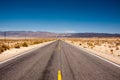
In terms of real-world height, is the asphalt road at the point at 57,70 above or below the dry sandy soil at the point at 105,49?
above

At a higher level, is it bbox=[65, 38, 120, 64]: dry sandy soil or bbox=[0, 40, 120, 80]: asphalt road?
bbox=[0, 40, 120, 80]: asphalt road

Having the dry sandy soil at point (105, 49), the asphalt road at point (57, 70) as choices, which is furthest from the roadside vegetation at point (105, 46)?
the asphalt road at point (57, 70)

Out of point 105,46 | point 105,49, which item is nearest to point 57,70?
point 105,49

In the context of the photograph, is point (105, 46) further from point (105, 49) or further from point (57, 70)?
point (57, 70)

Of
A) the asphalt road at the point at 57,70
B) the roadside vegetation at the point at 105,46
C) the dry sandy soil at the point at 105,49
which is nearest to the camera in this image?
the asphalt road at the point at 57,70

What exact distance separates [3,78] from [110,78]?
14.1 feet

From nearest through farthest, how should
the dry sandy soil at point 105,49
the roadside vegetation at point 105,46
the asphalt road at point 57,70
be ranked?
the asphalt road at point 57,70 → the dry sandy soil at point 105,49 → the roadside vegetation at point 105,46

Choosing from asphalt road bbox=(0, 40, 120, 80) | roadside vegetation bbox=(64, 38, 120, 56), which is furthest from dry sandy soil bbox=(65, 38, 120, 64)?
asphalt road bbox=(0, 40, 120, 80)

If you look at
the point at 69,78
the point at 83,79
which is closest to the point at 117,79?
the point at 83,79

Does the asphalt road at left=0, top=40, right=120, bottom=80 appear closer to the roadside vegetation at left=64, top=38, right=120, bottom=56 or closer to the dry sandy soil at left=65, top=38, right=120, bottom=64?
the dry sandy soil at left=65, top=38, right=120, bottom=64

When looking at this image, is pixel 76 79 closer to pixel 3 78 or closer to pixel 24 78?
pixel 24 78

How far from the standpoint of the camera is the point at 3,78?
552 cm

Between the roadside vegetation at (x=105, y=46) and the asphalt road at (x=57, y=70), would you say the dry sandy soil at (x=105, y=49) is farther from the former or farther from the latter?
the asphalt road at (x=57, y=70)

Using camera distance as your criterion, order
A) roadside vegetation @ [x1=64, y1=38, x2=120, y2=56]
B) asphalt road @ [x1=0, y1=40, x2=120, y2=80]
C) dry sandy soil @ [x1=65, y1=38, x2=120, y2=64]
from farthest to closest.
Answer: roadside vegetation @ [x1=64, y1=38, x2=120, y2=56] → dry sandy soil @ [x1=65, y1=38, x2=120, y2=64] → asphalt road @ [x1=0, y1=40, x2=120, y2=80]
